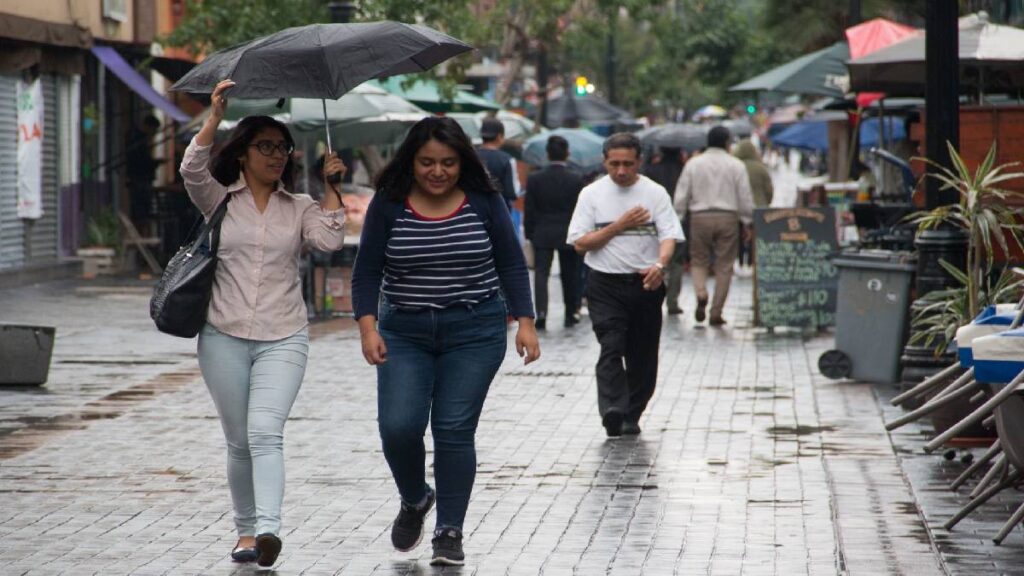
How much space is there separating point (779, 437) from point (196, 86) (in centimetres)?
471

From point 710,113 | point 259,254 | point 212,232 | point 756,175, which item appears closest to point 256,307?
point 259,254

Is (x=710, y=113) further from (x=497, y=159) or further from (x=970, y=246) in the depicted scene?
(x=970, y=246)

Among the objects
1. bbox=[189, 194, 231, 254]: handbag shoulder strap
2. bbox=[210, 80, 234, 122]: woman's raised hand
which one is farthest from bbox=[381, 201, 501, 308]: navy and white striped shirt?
bbox=[210, 80, 234, 122]: woman's raised hand

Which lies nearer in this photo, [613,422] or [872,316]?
[613,422]

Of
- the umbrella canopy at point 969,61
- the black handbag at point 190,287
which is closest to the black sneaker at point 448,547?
the black handbag at point 190,287

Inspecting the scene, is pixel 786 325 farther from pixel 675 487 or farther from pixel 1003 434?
pixel 1003 434

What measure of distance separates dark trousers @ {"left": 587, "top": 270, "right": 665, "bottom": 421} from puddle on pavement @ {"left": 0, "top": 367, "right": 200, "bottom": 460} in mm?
3071

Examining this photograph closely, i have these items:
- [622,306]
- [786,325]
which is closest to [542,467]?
[622,306]

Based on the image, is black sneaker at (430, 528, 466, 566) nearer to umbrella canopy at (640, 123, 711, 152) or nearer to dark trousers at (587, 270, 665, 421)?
dark trousers at (587, 270, 665, 421)

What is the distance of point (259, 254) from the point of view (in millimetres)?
6957

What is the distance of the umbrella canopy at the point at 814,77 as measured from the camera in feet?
70.1

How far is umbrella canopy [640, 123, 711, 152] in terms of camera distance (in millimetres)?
23578

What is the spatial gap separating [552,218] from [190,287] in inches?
434

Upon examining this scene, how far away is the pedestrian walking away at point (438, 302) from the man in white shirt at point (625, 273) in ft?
11.5
